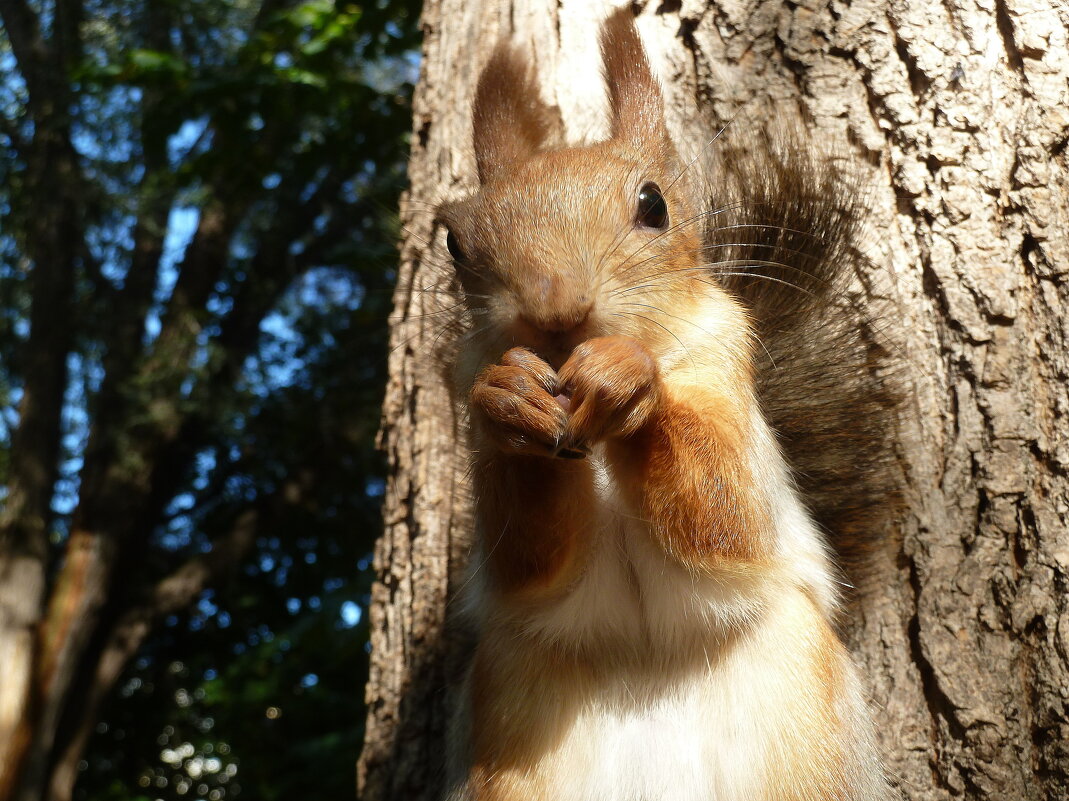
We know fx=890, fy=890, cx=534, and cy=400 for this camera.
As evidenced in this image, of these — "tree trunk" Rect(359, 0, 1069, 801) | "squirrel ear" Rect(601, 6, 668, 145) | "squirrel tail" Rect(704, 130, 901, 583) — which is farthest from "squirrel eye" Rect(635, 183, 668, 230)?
"tree trunk" Rect(359, 0, 1069, 801)

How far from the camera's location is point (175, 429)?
330 inches

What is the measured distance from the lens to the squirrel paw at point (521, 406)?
5.70 feet

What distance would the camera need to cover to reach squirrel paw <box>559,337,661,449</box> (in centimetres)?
169

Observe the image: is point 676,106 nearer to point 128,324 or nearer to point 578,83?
point 578,83

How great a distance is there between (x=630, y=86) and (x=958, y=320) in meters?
1.02

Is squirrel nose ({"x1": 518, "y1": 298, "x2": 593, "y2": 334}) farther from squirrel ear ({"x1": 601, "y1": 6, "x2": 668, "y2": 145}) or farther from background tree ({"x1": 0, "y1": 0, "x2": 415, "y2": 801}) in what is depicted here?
background tree ({"x1": 0, "y1": 0, "x2": 415, "y2": 801})

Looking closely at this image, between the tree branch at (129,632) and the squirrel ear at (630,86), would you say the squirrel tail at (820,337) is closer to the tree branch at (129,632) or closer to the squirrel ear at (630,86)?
the squirrel ear at (630,86)

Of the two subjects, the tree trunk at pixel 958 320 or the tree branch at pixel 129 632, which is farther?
the tree branch at pixel 129 632

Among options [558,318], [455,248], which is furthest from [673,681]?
[455,248]

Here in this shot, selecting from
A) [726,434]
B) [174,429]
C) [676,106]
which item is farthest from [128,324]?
[726,434]

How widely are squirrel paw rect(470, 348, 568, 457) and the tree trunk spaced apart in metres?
0.66

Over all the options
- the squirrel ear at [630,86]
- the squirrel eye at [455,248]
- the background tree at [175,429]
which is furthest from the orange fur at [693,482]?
the background tree at [175,429]

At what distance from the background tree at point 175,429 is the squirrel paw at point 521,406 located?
5.10 meters

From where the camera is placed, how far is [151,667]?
10391 millimetres
